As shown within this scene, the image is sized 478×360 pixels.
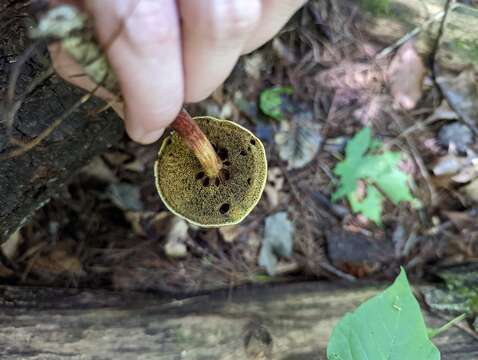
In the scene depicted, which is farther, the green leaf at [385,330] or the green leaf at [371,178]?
the green leaf at [371,178]

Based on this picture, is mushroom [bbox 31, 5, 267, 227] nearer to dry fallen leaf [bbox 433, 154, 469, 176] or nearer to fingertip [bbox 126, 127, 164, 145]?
fingertip [bbox 126, 127, 164, 145]

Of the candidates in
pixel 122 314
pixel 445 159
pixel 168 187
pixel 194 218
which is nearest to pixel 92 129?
pixel 168 187

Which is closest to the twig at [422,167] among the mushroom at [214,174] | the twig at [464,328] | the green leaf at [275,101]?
the green leaf at [275,101]

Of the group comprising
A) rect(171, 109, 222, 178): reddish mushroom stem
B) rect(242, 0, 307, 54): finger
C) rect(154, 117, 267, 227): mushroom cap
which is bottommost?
rect(154, 117, 267, 227): mushroom cap

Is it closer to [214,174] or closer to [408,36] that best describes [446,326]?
[214,174]

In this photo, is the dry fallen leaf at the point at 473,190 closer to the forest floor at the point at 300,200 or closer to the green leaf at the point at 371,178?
the forest floor at the point at 300,200

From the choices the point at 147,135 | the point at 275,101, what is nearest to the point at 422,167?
the point at 275,101

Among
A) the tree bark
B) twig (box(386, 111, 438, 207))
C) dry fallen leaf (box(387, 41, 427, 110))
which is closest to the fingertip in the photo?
the tree bark
